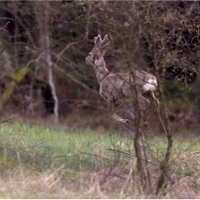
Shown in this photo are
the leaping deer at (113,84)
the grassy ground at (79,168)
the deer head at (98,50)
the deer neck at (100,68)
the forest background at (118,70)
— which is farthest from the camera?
the deer neck at (100,68)

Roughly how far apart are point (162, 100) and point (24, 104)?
18.9m

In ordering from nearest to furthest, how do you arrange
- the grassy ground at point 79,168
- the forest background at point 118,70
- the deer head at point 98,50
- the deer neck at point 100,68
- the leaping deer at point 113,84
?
the grassy ground at point 79,168 < the forest background at point 118,70 < the leaping deer at point 113,84 < the deer head at point 98,50 < the deer neck at point 100,68

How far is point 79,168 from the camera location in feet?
37.8

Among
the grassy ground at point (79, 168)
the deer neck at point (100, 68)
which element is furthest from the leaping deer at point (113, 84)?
the grassy ground at point (79, 168)

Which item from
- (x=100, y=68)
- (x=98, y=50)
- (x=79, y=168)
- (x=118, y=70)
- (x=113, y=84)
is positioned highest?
(x=98, y=50)

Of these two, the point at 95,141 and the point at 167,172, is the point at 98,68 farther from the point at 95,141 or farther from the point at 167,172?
the point at 167,172

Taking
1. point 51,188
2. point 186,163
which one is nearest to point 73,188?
point 51,188

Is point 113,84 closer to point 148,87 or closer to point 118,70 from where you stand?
point 148,87

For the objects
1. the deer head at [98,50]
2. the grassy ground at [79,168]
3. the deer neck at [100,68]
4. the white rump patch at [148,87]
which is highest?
the deer head at [98,50]

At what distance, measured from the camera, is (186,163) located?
11703 mm

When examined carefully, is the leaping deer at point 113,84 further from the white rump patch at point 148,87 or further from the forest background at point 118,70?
the forest background at point 118,70

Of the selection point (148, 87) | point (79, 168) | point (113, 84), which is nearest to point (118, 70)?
point (113, 84)

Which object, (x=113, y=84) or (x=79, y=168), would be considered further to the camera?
(x=113, y=84)

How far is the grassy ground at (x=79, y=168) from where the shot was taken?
10.2m
